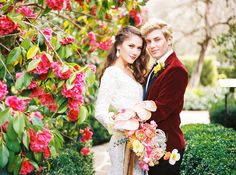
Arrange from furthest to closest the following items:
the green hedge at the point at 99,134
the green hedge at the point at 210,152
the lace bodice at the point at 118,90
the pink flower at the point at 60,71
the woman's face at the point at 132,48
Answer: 1. the green hedge at the point at 99,134
2. the green hedge at the point at 210,152
3. the woman's face at the point at 132,48
4. the lace bodice at the point at 118,90
5. the pink flower at the point at 60,71

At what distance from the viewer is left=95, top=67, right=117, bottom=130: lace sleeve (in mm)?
3054

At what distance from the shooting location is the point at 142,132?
2809 mm

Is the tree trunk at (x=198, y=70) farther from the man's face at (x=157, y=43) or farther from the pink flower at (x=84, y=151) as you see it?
the man's face at (x=157, y=43)

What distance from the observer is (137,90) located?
3295 millimetres

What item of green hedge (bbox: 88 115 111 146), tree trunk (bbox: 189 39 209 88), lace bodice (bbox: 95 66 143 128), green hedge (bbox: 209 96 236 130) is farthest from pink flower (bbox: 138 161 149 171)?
tree trunk (bbox: 189 39 209 88)

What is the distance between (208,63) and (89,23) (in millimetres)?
13096

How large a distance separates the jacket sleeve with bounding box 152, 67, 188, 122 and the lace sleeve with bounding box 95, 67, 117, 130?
0.36 meters

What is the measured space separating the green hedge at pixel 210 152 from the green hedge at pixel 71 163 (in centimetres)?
106

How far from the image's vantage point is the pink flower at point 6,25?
280cm

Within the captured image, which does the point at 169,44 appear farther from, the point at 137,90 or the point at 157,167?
the point at 157,167

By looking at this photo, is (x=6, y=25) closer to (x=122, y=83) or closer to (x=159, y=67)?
(x=122, y=83)

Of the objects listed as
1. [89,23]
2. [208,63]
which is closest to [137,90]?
[89,23]

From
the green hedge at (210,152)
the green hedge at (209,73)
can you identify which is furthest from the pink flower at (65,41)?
the green hedge at (209,73)

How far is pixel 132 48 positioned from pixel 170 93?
1.88ft
